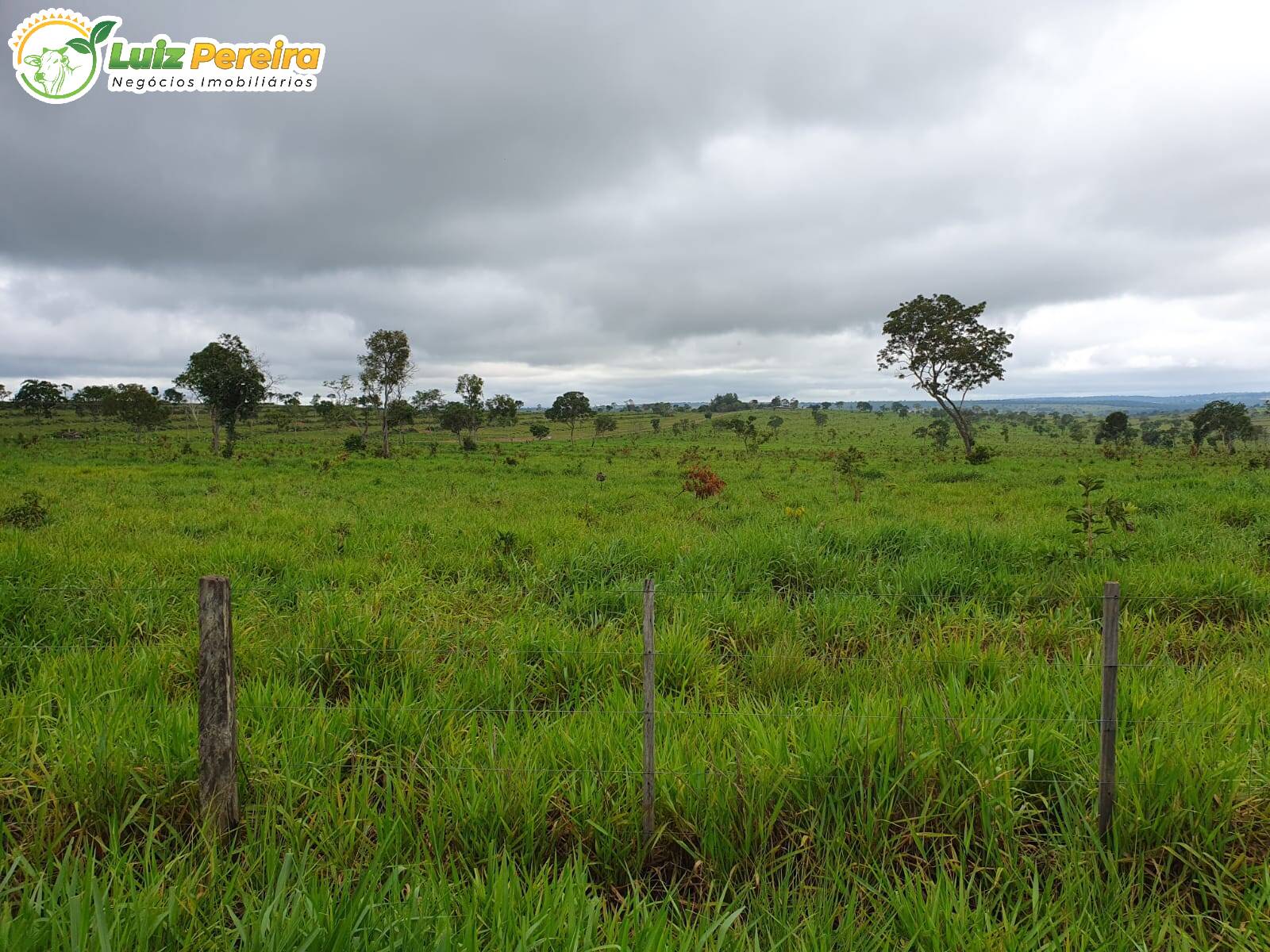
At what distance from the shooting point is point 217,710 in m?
2.69

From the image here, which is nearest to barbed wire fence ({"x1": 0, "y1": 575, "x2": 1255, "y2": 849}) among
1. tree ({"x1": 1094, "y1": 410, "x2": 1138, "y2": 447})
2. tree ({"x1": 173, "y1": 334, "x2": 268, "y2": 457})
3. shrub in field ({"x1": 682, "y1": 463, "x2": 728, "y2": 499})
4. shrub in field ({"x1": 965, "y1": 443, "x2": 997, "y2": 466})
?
shrub in field ({"x1": 682, "y1": 463, "x2": 728, "y2": 499})

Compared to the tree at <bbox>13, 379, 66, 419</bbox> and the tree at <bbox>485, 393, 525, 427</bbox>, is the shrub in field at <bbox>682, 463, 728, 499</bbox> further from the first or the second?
the tree at <bbox>13, 379, 66, 419</bbox>

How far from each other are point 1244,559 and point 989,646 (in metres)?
5.64

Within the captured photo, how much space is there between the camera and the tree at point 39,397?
264 ft

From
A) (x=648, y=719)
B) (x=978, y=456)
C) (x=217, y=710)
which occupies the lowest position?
(x=978, y=456)

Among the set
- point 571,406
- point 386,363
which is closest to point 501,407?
point 571,406

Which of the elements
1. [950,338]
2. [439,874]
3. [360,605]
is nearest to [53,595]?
[360,605]

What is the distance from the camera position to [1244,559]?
7.48 meters

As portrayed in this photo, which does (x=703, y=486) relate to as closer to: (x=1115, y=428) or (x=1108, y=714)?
(x=1108, y=714)

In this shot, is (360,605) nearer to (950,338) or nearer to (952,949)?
(952,949)

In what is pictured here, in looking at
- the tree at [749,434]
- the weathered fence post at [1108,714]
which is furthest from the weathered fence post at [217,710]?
the tree at [749,434]

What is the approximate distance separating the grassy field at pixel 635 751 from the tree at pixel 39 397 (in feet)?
340

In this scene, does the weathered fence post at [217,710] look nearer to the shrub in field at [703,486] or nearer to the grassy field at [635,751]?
the grassy field at [635,751]

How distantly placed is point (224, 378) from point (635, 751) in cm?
4809
